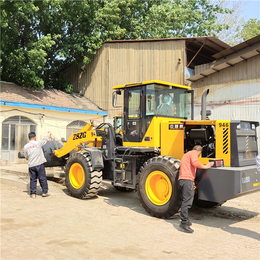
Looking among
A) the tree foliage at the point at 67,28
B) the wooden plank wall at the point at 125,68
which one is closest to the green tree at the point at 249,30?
the tree foliage at the point at 67,28

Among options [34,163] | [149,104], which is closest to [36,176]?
[34,163]

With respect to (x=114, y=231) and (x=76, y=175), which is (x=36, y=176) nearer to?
(x=76, y=175)

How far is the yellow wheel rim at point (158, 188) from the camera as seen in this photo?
22.2 feet

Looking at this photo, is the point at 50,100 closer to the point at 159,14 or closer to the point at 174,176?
the point at 159,14

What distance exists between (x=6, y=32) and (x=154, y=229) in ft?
59.3

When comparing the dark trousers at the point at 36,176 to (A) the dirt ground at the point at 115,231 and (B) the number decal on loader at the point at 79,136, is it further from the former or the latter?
(B) the number decal on loader at the point at 79,136

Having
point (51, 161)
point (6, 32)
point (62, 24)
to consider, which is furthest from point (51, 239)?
point (62, 24)

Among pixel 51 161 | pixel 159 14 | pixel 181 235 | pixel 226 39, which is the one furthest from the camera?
pixel 226 39

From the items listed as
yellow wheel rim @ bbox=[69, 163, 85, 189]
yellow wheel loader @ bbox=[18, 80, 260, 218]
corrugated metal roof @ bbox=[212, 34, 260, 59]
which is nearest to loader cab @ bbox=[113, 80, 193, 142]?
yellow wheel loader @ bbox=[18, 80, 260, 218]

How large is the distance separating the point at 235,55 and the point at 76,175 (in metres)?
9.90

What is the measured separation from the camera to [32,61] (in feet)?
64.4

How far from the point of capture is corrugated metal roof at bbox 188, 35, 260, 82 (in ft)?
45.8

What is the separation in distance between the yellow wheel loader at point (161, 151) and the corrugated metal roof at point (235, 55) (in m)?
7.22

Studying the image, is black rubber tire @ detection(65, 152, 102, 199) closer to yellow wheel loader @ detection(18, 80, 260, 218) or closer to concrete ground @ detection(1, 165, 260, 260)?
yellow wheel loader @ detection(18, 80, 260, 218)
